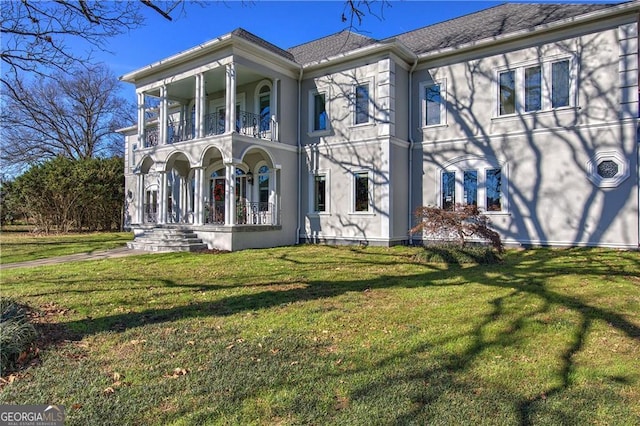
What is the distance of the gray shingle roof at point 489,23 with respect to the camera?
13203 millimetres

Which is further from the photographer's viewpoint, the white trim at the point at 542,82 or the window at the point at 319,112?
the window at the point at 319,112

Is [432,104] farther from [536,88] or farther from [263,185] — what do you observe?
[263,185]

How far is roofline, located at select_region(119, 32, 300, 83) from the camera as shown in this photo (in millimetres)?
14256

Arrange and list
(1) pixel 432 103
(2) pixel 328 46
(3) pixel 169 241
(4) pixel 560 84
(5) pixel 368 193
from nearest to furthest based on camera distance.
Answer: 1. (4) pixel 560 84
2. (3) pixel 169 241
3. (5) pixel 368 193
4. (1) pixel 432 103
5. (2) pixel 328 46

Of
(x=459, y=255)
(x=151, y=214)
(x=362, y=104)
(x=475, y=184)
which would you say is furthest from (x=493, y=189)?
(x=151, y=214)

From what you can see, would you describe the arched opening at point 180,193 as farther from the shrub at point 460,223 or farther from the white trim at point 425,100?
the shrub at point 460,223

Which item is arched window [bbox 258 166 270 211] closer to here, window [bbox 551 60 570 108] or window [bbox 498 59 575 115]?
window [bbox 498 59 575 115]

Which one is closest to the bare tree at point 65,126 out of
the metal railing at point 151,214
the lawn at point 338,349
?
the metal railing at point 151,214

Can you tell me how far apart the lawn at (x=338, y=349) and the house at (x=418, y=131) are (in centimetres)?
495

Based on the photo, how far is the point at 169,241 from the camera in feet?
47.0

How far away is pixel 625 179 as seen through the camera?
11680mm

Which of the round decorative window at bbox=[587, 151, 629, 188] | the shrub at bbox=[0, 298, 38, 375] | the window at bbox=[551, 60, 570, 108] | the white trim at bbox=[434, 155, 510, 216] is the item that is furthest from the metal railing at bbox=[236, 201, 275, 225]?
the shrub at bbox=[0, 298, 38, 375]

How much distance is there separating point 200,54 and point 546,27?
11425 millimetres

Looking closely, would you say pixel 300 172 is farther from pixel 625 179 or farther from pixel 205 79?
pixel 625 179
